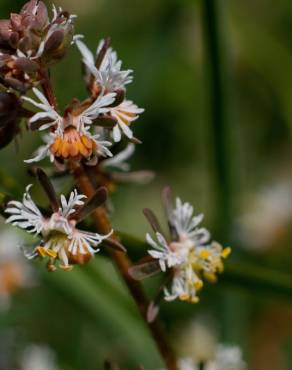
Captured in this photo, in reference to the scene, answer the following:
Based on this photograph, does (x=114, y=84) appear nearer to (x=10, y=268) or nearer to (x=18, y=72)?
(x=18, y=72)

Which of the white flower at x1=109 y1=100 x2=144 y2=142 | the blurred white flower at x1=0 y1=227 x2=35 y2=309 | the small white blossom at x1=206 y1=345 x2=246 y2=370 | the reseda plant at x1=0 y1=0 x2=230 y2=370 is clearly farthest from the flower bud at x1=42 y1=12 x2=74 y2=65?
the blurred white flower at x1=0 y1=227 x2=35 y2=309

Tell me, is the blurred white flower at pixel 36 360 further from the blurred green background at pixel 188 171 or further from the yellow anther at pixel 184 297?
the yellow anther at pixel 184 297

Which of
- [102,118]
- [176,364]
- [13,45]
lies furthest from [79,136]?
[176,364]

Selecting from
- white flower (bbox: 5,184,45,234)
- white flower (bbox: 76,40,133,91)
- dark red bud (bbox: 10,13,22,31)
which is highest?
dark red bud (bbox: 10,13,22,31)

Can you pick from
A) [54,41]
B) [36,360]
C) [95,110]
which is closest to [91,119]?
[95,110]

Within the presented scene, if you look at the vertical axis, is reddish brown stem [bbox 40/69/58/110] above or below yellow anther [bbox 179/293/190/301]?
above

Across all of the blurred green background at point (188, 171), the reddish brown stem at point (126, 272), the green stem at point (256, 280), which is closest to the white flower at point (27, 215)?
the reddish brown stem at point (126, 272)

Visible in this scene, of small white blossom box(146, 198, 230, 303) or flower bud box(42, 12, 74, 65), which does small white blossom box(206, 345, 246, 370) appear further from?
flower bud box(42, 12, 74, 65)
